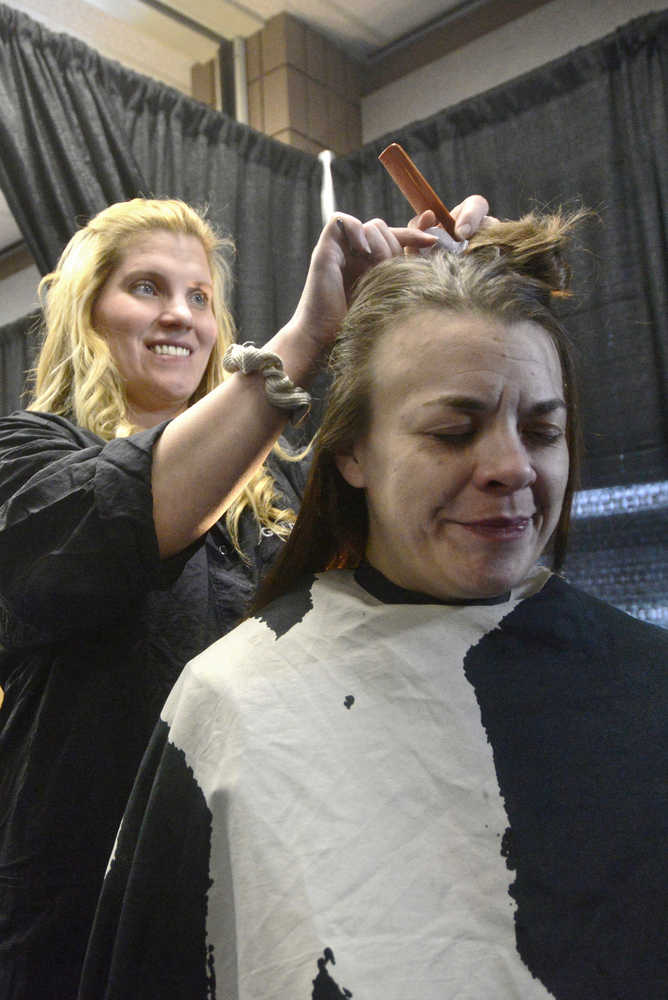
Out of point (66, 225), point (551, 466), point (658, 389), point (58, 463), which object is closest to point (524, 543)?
point (551, 466)

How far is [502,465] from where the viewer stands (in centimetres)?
100

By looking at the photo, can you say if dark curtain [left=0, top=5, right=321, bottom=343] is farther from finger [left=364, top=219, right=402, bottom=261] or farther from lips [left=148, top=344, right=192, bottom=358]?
finger [left=364, top=219, right=402, bottom=261]

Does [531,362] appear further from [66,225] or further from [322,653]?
[66,225]

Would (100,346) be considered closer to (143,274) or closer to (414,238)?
(143,274)

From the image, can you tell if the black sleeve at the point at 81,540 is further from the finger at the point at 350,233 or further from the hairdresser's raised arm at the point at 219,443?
the finger at the point at 350,233

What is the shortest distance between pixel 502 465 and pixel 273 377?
11.2 inches

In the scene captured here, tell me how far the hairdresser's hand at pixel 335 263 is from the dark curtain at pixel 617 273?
1048mm

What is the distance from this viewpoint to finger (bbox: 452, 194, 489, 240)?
1230mm

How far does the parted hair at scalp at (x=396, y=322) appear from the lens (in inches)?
43.8

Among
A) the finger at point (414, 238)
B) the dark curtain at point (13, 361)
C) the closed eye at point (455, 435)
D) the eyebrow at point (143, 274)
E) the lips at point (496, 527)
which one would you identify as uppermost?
the dark curtain at point (13, 361)

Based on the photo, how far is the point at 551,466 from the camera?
106 cm

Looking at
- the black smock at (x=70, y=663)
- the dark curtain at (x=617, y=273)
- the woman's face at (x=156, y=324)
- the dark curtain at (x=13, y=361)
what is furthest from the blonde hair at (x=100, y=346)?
the dark curtain at (x=13, y=361)

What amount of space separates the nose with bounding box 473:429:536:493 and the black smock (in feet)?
1.24

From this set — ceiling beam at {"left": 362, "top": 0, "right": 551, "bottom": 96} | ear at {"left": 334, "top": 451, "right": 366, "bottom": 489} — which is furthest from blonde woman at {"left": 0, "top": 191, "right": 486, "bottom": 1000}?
ceiling beam at {"left": 362, "top": 0, "right": 551, "bottom": 96}
